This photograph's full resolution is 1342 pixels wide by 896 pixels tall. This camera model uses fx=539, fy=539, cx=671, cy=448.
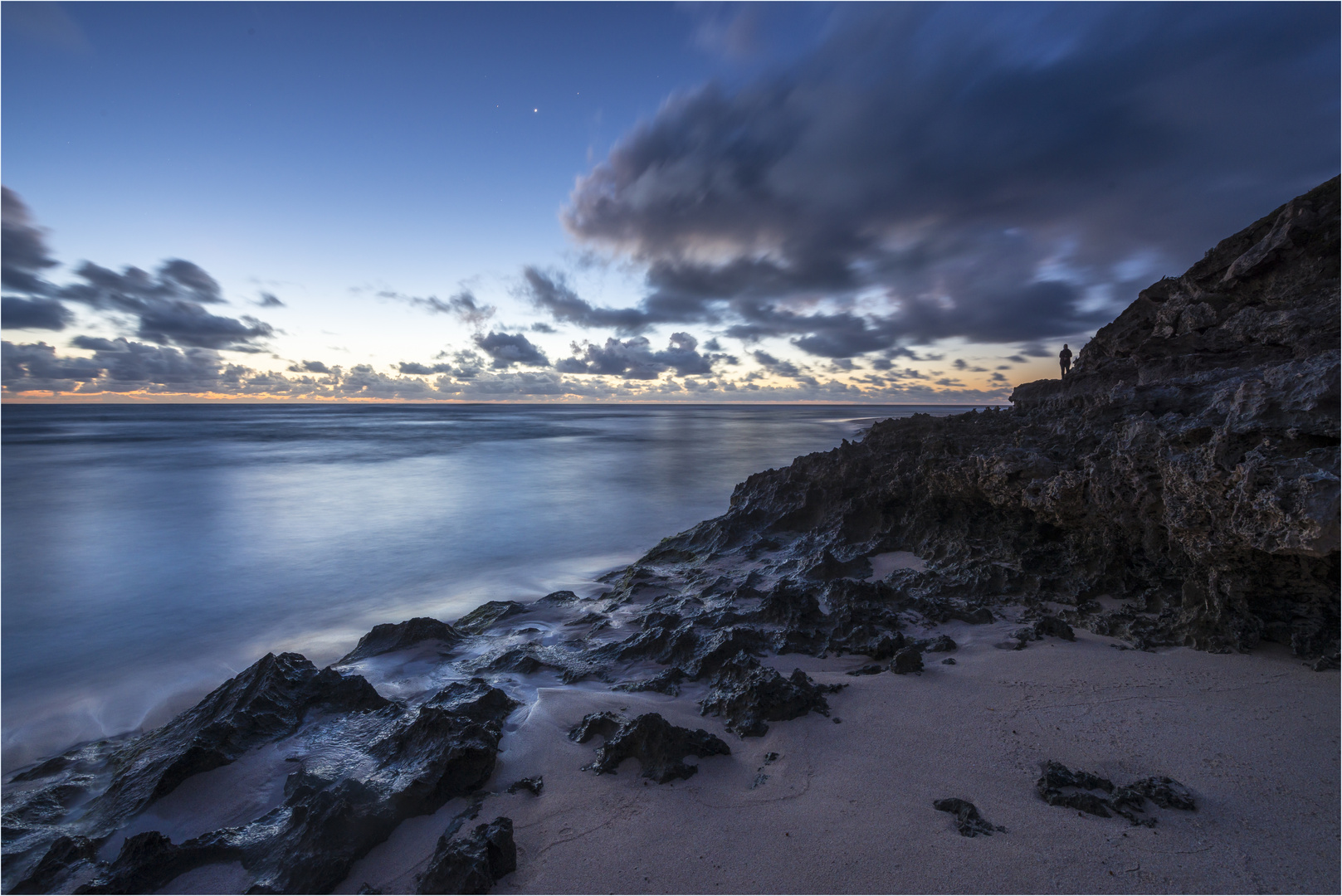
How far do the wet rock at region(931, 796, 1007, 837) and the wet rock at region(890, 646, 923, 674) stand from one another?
120 cm

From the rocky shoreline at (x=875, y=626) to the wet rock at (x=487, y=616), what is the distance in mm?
60

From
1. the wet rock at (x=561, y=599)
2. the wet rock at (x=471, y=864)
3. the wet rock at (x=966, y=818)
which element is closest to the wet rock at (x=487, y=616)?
the wet rock at (x=561, y=599)

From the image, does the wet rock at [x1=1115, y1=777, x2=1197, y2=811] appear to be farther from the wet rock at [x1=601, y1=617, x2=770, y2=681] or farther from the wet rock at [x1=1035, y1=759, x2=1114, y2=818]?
the wet rock at [x1=601, y1=617, x2=770, y2=681]

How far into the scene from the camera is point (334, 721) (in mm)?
3676

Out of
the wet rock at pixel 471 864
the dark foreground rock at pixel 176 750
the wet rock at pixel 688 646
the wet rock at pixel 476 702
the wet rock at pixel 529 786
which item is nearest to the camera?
the wet rock at pixel 471 864

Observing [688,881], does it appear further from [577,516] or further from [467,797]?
[577,516]

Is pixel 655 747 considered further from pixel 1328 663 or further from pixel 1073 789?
pixel 1328 663

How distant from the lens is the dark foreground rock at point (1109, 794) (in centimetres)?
225

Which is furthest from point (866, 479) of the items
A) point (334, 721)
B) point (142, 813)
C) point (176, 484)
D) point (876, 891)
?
point (176, 484)

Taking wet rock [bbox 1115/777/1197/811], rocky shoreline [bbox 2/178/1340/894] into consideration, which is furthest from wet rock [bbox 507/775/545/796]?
wet rock [bbox 1115/777/1197/811]

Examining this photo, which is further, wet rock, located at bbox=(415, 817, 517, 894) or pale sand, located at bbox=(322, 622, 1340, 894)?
wet rock, located at bbox=(415, 817, 517, 894)

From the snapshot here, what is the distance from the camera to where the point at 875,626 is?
4.31m

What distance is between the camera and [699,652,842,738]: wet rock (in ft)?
10.4

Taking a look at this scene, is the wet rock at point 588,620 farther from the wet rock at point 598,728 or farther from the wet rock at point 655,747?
the wet rock at point 655,747
